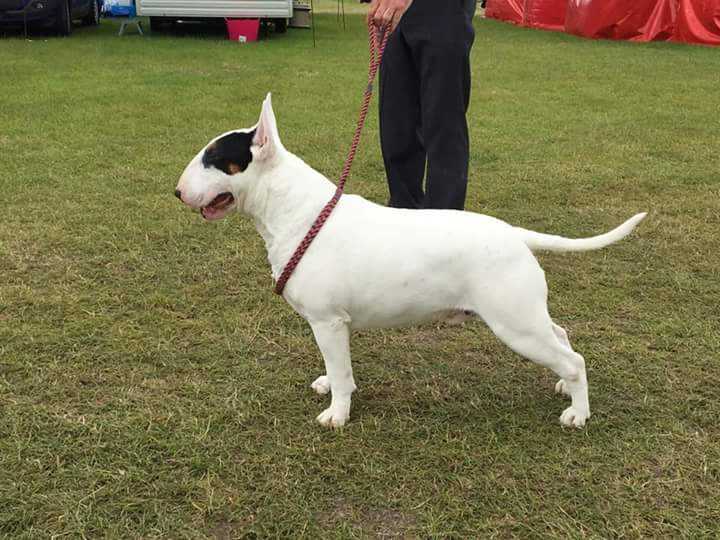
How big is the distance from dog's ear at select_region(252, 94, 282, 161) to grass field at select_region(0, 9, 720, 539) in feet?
3.26

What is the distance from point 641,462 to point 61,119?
6.76 m

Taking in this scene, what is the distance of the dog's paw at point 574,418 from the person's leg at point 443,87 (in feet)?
4.47

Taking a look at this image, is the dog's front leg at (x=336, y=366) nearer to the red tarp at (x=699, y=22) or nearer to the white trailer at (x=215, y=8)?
the white trailer at (x=215, y=8)

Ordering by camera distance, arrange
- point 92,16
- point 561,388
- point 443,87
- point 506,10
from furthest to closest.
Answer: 1. point 506,10
2. point 92,16
3. point 443,87
4. point 561,388

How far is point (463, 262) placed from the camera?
2.42m

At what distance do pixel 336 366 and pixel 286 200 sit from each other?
64cm

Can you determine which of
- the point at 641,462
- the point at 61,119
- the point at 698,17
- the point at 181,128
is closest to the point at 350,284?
the point at 641,462

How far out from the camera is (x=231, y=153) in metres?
2.49

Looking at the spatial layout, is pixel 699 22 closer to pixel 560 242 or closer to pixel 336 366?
pixel 560 242

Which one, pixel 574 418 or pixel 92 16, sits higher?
pixel 92 16

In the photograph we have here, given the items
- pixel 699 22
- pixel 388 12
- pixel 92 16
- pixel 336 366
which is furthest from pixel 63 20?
pixel 336 366

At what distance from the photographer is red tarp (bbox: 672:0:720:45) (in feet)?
48.5

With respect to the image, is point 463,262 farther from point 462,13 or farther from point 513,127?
point 513,127

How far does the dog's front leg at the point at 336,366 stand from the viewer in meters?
2.57
